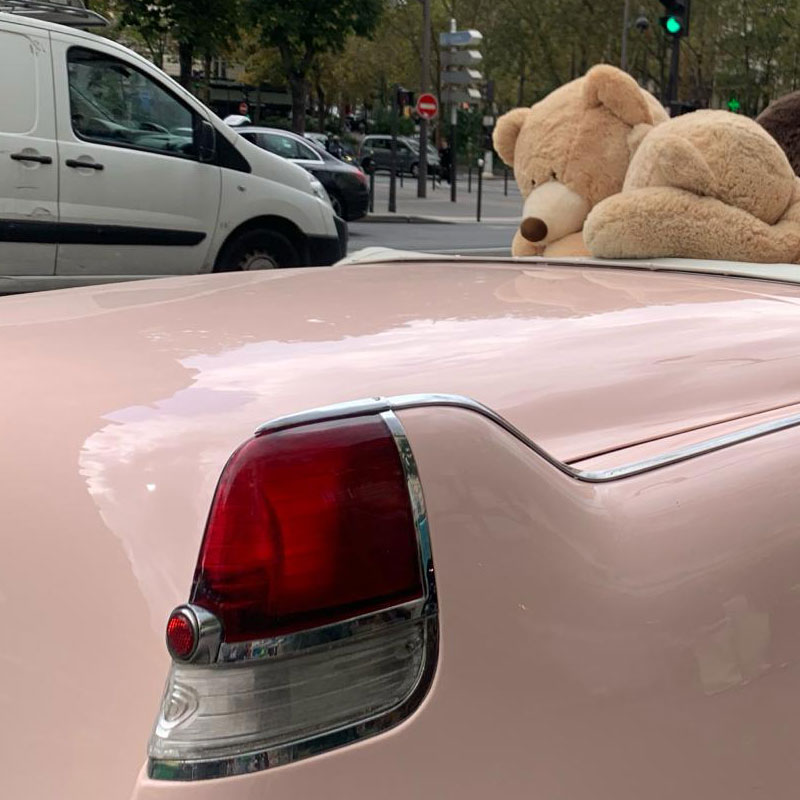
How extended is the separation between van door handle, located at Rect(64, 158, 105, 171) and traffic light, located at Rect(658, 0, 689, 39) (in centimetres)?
780

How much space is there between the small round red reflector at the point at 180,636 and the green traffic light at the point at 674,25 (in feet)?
41.4

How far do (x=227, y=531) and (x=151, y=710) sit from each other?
7.4 inches

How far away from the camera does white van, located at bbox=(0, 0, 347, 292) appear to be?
6848 mm

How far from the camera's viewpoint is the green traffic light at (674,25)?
1223 cm

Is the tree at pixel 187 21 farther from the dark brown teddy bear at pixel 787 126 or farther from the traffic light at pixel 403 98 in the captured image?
the dark brown teddy bear at pixel 787 126

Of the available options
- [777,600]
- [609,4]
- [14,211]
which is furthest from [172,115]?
[609,4]

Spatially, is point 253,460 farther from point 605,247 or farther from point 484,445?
point 605,247

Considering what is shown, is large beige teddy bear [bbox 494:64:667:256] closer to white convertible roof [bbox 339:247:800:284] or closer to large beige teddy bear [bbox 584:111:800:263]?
large beige teddy bear [bbox 584:111:800:263]

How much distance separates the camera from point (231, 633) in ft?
3.14

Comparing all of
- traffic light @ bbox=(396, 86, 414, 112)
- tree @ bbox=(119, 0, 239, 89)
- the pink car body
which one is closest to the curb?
traffic light @ bbox=(396, 86, 414, 112)

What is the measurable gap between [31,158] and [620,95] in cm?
457

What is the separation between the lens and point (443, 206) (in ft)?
92.8

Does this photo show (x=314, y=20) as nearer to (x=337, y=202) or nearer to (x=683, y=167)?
(x=337, y=202)

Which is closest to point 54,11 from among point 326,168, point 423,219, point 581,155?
point 581,155
